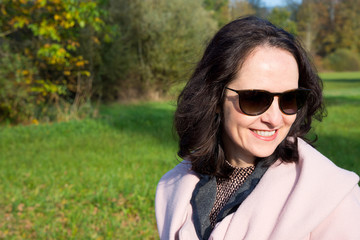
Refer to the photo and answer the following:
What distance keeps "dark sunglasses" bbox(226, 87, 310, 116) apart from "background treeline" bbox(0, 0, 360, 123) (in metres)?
0.60

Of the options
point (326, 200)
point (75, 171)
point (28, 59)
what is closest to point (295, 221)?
point (326, 200)

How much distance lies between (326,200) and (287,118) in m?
0.40

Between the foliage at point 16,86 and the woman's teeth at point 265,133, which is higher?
the woman's teeth at point 265,133

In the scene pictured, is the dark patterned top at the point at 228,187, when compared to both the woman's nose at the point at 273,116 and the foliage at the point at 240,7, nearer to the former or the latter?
the woman's nose at the point at 273,116

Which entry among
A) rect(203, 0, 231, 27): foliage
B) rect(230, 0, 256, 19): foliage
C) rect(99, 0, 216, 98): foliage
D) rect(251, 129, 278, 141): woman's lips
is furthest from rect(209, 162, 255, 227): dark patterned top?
rect(230, 0, 256, 19): foliage

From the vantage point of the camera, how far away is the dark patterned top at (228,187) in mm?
1750

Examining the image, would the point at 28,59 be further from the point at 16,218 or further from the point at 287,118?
the point at 287,118

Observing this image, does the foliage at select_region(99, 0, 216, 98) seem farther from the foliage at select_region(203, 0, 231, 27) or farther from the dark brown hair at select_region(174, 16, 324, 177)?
the foliage at select_region(203, 0, 231, 27)

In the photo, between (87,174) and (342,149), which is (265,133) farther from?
(342,149)

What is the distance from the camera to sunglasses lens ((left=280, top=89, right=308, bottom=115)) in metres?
1.59

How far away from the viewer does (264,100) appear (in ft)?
5.15

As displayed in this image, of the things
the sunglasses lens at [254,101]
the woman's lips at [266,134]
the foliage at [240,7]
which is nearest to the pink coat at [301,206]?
the woman's lips at [266,134]

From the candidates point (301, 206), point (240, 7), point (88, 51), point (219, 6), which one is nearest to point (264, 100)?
point (301, 206)

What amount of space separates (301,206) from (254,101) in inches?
16.6
